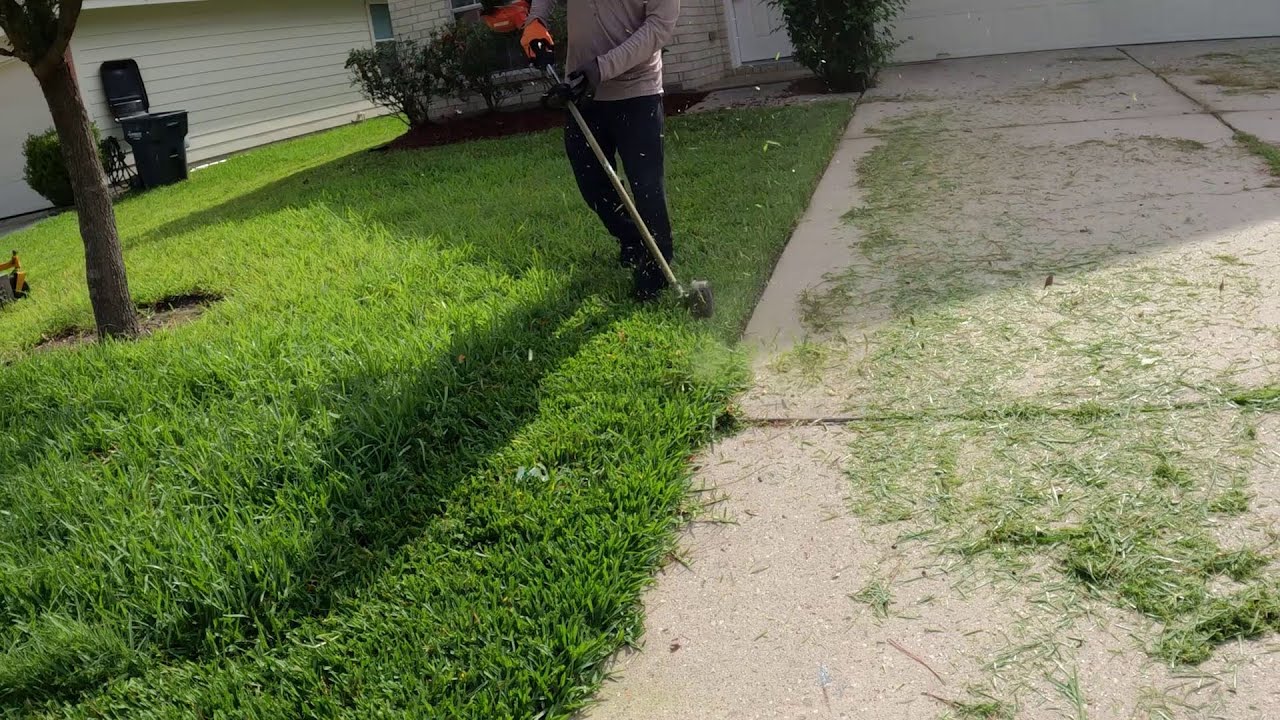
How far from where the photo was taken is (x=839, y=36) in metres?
9.67

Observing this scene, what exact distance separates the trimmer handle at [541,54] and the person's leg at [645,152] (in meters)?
0.36

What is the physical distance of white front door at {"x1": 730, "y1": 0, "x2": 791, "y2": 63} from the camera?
39.0ft

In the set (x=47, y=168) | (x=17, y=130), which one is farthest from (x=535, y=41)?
(x=17, y=130)

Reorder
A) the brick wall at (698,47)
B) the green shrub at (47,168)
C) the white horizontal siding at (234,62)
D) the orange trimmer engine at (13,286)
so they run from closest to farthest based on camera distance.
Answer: the orange trimmer engine at (13,286) < the brick wall at (698,47) < the green shrub at (47,168) < the white horizontal siding at (234,62)

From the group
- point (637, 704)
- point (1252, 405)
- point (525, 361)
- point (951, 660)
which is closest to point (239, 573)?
point (637, 704)

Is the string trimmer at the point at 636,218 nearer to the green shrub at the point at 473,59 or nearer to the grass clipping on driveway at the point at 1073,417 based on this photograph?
the grass clipping on driveway at the point at 1073,417

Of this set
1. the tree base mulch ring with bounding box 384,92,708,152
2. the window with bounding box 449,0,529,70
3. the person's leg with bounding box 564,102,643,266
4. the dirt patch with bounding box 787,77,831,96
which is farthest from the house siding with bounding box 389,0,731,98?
the person's leg with bounding box 564,102,643,266

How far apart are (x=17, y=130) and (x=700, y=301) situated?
15.9m

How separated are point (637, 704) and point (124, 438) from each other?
256cm

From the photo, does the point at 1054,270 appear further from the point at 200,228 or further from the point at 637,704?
the point at 200,228

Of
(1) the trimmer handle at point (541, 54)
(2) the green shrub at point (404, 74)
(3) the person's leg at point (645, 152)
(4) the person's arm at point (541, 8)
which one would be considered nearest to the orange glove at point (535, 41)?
(1) the trimmer handle at point (541, 54)

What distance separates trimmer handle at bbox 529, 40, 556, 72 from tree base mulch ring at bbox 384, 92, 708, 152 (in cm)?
627

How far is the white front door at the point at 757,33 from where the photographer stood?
11.9 metres

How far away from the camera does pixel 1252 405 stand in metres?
3.09
